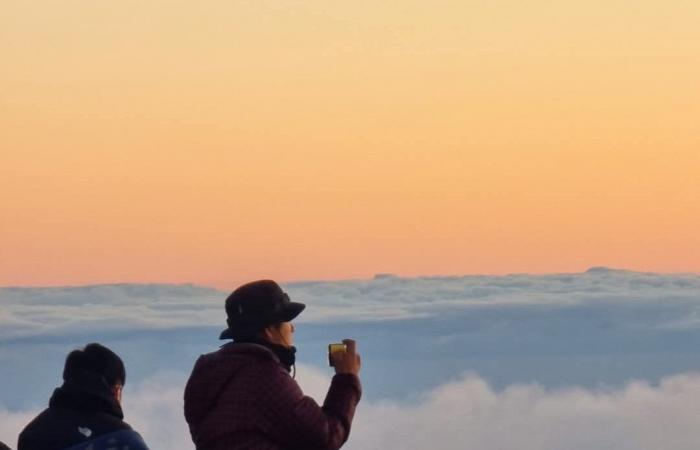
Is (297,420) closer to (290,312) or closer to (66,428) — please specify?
(290,312)

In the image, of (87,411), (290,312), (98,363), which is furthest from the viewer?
(87,411)

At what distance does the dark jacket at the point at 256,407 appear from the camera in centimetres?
664

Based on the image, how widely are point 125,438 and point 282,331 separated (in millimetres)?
1912

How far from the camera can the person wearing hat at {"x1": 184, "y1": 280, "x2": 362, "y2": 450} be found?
6.65 m

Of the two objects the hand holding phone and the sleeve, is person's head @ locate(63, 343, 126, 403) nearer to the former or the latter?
the hand holding phone

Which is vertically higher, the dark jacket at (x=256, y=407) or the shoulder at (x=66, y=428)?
the dark jacket at (x=256, y=407)

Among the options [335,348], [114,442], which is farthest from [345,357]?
[114,442]

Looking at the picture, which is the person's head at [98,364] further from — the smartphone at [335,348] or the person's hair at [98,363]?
the smartphone at [335,348]

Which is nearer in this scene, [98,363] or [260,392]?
[260,392]

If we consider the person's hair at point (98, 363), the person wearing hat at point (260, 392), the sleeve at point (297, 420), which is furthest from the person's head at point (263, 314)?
the person's hair at point (98, 363)

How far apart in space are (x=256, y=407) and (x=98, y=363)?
68.2 inches

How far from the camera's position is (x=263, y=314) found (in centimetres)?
678

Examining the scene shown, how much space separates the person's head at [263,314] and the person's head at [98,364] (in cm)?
147

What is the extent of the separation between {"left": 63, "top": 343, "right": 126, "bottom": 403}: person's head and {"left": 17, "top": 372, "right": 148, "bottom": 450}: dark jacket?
0.10ft
